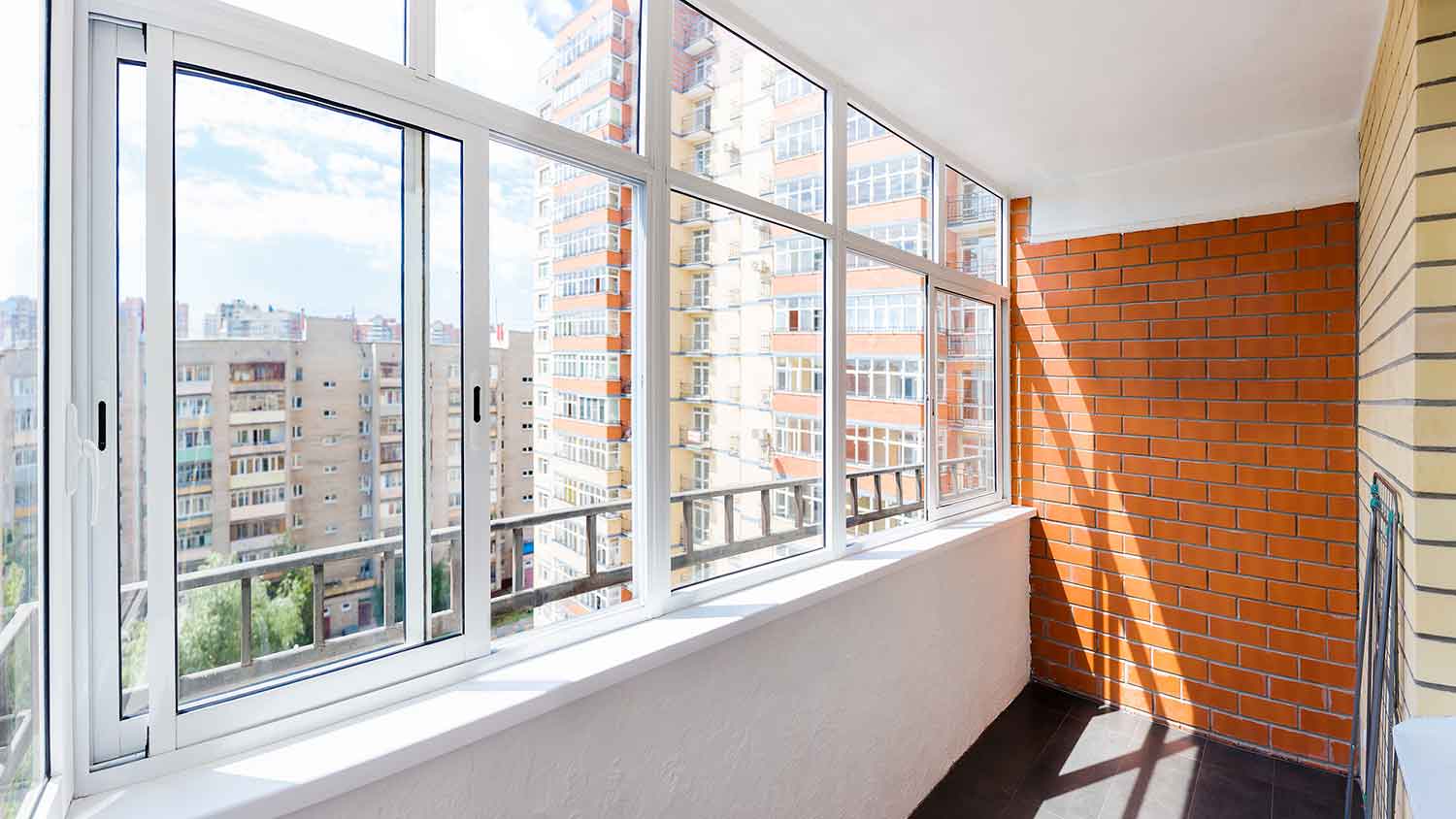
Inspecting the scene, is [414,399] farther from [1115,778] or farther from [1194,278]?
[1194,278]

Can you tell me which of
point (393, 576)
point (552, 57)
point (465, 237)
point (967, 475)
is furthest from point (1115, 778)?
point (552, 57)

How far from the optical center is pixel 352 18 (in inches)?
48.6

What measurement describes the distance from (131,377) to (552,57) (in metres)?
1.10

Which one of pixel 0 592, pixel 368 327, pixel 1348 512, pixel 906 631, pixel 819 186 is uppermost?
pixel 819 186

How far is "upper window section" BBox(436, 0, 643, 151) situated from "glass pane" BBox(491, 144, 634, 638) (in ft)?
0.42

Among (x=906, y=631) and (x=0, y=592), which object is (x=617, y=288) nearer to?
(x=0, y=592)

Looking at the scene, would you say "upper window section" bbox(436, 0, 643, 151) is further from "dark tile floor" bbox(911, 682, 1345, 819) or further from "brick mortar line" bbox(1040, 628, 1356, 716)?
"brick mortar line" bbox(1040, 628, 1356, 716)

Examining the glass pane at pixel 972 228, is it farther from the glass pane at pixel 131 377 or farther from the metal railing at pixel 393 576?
the glass pane at pixel 131 377

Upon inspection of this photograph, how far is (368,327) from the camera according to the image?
1.26m

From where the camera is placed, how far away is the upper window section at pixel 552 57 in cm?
140

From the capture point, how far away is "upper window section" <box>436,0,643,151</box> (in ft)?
4.60

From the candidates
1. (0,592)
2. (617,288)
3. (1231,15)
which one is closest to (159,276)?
(0,592)

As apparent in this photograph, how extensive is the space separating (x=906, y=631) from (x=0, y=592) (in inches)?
97.0

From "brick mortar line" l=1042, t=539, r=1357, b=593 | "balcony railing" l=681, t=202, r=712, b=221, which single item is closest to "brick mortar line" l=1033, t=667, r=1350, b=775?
"brick mortar line" l=1042, t=539, r=1357, b=593
